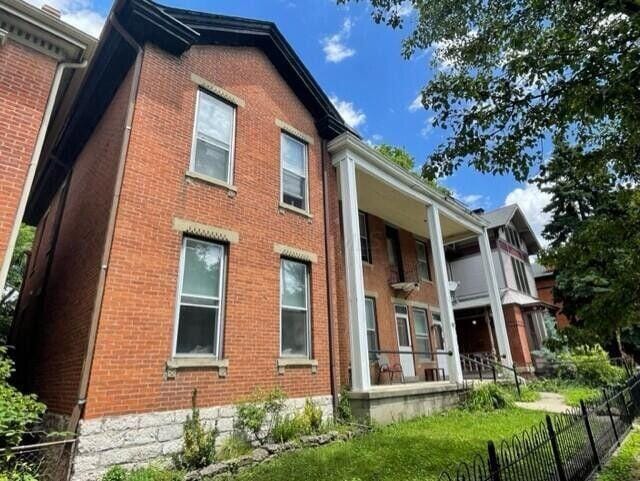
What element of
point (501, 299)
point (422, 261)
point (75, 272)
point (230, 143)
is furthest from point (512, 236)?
point (75, 272)

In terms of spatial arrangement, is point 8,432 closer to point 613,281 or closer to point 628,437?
point 613,281

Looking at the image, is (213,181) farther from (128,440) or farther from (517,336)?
(517,336)

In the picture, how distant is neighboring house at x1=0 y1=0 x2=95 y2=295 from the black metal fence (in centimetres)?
651

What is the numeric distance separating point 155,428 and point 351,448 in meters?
3.39

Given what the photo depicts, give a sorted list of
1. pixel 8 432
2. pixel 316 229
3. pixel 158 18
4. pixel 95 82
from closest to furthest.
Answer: pixel 8 432 → pixel 158 18 → pixel 95 82 → pixel 316 229

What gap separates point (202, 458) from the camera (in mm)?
5855

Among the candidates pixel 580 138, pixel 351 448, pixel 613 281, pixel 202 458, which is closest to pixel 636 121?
pixel 580 138

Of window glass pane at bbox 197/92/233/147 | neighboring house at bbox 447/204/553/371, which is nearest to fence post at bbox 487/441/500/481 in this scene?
window glass pane at bbox 197/92/233/147

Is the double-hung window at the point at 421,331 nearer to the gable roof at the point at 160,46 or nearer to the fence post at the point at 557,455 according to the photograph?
the gable roof at the point at 160,46

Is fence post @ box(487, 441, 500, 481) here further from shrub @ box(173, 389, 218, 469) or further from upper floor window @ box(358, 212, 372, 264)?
upper floor window @ box(358, 212, 372, 264)

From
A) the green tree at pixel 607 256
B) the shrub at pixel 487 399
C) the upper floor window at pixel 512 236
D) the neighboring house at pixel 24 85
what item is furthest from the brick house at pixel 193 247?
the upper floor window at pixel 512 236

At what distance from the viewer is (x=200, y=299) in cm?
721

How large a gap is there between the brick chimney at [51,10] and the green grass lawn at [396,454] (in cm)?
792

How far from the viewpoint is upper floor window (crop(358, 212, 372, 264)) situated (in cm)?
1496
